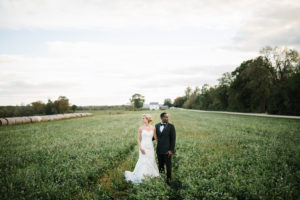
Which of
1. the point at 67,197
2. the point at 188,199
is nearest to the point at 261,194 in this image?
the point at 188,199

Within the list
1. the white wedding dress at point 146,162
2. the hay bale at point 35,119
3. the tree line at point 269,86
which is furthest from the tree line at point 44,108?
the tree line at point 269,86

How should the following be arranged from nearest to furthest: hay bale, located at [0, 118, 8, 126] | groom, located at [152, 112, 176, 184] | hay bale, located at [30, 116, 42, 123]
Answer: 1. groom, located at [152, 112, 176, 184]
2. hay bale, located at [0, 118, 8, 126]
3. hay bale, located at [30, 116, 42, 123]

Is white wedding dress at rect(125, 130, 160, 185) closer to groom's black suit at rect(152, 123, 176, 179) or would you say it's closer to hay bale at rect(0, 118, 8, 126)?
groom's black suit at rect(152, 123, 176, 179)

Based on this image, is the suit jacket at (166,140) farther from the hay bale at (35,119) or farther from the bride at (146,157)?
the hay bale at (35,119)

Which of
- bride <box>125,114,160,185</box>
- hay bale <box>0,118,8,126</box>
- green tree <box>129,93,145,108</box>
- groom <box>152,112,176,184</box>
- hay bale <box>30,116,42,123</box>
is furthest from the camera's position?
green tree <box>129,93,145,108</box>

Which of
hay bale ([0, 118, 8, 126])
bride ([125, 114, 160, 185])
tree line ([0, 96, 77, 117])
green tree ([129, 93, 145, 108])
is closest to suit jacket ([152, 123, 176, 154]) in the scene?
bride ([125, 114, 160, 185])

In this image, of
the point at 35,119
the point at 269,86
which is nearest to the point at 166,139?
the point at 35,119

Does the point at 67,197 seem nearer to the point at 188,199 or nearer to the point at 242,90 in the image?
the point at 188,199

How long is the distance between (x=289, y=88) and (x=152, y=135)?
43.5 m

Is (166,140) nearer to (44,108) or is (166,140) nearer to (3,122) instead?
(3,122)

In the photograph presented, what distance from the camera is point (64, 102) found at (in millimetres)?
64625

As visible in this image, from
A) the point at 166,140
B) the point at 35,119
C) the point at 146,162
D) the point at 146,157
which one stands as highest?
the point at 166,140

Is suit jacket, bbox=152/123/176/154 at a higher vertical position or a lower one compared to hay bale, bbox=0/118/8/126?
higher

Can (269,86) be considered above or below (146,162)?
above
